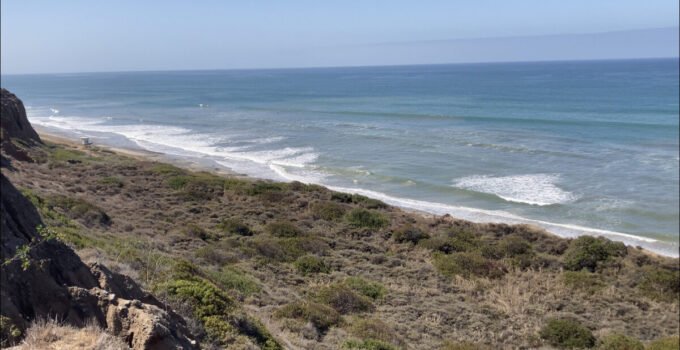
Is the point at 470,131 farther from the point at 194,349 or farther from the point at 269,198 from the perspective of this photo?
the point at 194,349

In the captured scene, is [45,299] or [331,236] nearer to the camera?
[45,299]

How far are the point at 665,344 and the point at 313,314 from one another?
7809 millimetres

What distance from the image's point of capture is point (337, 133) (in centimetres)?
5322

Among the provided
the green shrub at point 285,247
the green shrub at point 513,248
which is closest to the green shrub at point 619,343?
the green shrub at point 513,248

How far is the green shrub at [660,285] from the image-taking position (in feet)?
52.1

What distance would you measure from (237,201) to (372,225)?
6471 millimetres

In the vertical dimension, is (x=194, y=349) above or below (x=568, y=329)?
above

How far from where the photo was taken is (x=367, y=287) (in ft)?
47.7

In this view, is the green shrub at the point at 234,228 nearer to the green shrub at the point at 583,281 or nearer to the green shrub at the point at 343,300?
the green shrub at the point at 343,300

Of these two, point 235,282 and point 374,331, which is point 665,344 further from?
point 235,282

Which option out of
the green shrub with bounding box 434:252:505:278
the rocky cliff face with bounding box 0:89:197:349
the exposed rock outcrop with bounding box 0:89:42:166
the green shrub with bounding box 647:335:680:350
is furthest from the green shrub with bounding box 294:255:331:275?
the exposed rock outcrop with bounding box 0:89:42:166

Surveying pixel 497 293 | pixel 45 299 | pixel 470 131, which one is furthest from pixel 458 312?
pixel 470 131

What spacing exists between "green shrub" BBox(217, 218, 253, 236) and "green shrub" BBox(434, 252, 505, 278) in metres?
6.63

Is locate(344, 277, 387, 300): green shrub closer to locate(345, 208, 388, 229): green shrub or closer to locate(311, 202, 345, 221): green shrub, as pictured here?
locate(345, 208, 388, 229): green shrub
